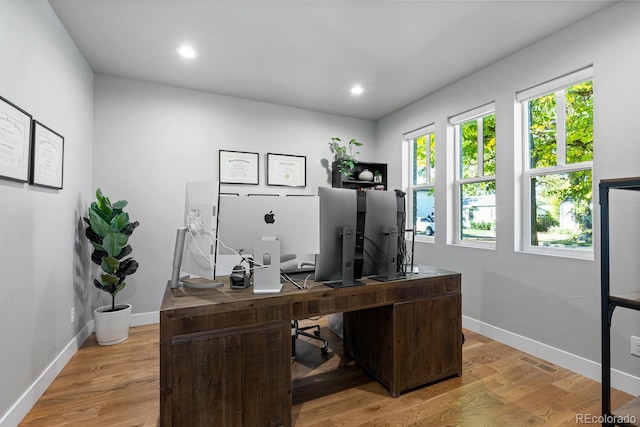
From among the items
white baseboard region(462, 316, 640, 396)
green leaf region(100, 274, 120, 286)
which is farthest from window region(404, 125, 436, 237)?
green leaf region(100, 274, 120, 286)

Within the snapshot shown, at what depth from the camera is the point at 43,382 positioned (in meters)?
2.05

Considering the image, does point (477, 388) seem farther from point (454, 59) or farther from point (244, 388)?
point (454, 59)

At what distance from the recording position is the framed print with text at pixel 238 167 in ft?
12.2

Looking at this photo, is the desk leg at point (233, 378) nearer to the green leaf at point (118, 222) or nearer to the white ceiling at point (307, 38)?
the green leaf at point (118, 222)

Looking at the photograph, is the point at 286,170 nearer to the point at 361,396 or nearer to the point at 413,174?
the point at 413,174

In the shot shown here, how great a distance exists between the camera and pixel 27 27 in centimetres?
189

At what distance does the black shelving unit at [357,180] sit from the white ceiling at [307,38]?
1.18m

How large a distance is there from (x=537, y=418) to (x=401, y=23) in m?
2.87

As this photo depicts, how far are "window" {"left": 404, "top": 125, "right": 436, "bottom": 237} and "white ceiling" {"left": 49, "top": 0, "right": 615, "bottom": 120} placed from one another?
724mm

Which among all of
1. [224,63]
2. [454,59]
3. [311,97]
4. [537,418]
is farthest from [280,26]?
[537,418]

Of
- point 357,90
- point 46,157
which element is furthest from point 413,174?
point 46,157

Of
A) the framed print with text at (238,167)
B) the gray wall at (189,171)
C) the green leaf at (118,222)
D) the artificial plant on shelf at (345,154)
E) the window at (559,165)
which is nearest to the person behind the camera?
the gray wall at (189,171)

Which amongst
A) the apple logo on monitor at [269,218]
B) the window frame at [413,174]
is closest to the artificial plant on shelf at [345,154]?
the window frame at [413,174]

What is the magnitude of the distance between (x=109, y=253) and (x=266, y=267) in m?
1.94
